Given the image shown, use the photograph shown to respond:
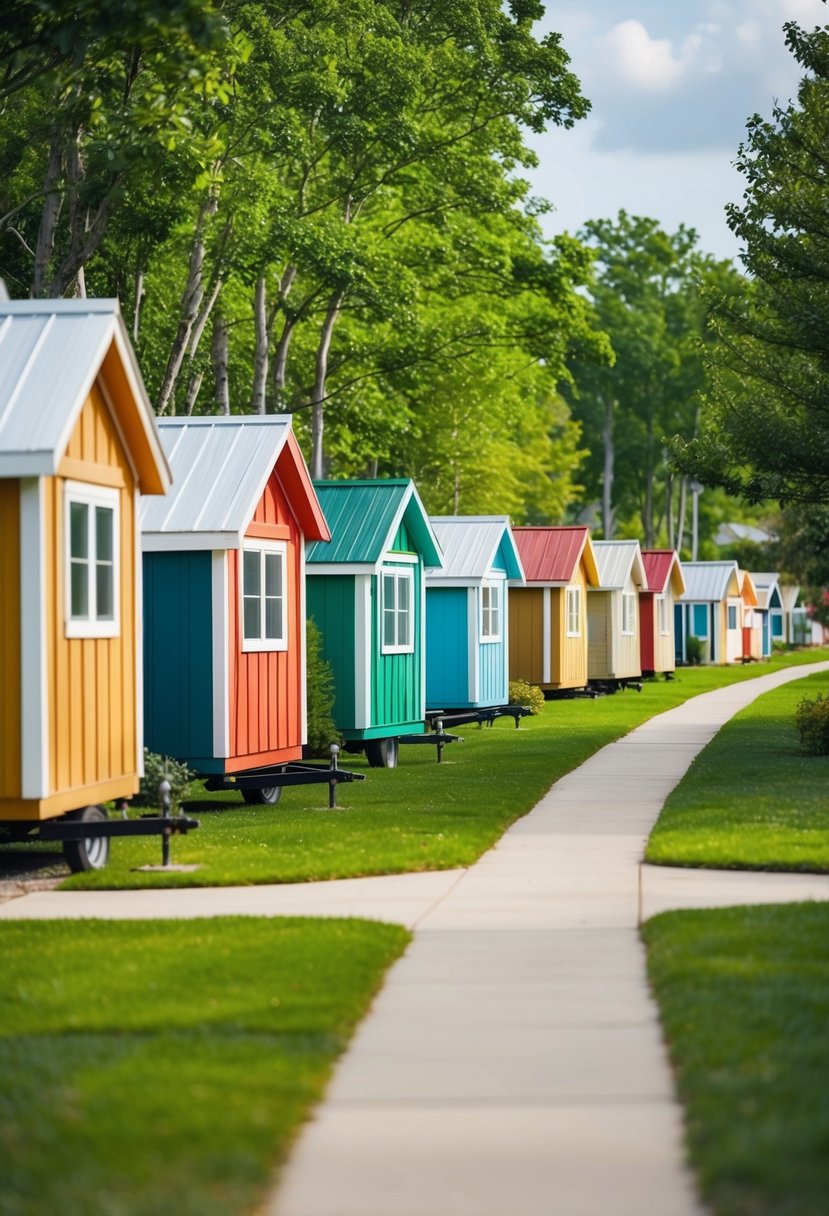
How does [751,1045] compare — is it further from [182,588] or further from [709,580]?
[709,580]

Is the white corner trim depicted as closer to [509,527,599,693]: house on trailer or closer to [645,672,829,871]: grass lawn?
[645,672,829,871]: grass lawn

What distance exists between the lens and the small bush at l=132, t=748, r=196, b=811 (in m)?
16.8

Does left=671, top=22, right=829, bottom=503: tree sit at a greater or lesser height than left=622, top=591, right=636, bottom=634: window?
greater

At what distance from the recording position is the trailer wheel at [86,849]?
13812 millimetres

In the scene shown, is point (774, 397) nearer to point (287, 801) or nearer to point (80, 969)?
point (287, 801)

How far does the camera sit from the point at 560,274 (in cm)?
4350

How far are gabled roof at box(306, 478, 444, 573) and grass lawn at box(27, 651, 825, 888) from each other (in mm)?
2862

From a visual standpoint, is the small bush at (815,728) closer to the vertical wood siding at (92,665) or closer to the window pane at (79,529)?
the vertical wood siding at (92,665)

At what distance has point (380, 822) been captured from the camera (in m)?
16.7

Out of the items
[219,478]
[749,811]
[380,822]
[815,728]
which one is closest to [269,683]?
[219,478]

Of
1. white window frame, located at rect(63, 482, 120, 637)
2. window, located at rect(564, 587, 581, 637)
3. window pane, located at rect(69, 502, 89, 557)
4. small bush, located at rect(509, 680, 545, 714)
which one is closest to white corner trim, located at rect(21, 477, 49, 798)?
white window frame, located at rect(63, 482, 120, 637)

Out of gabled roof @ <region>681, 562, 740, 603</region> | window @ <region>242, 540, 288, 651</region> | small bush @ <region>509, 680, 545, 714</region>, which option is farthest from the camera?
gabled roof @ <region>681, 562, 740, 603</region>

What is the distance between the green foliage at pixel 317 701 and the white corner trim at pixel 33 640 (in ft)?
32.7

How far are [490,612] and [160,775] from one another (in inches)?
712
